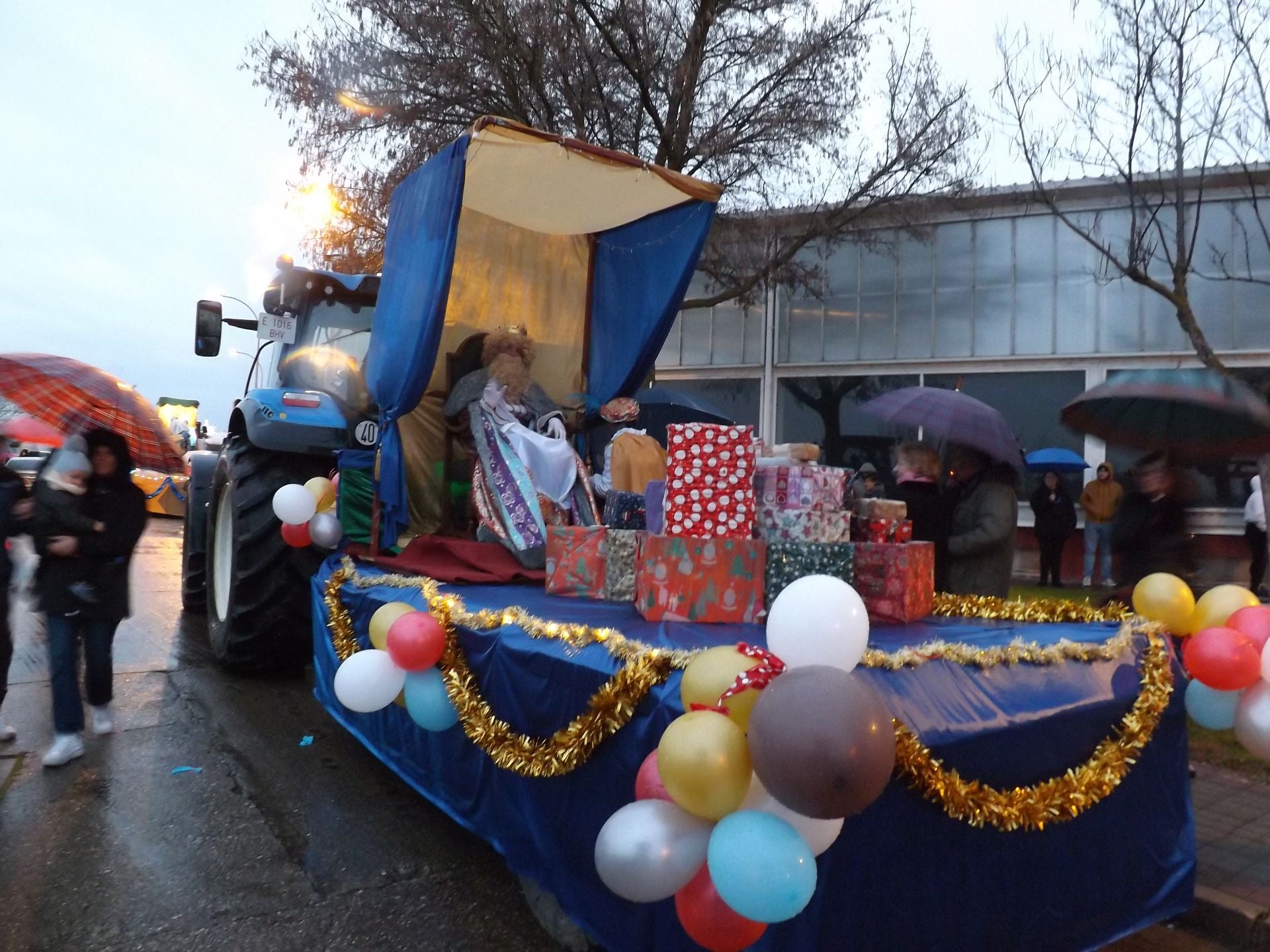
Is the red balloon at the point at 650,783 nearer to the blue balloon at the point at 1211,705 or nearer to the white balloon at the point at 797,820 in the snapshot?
the white balloon at the point at 797,820

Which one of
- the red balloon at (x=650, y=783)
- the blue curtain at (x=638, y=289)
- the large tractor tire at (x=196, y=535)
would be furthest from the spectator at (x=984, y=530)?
the large tractor tire at (x=196, y=535)

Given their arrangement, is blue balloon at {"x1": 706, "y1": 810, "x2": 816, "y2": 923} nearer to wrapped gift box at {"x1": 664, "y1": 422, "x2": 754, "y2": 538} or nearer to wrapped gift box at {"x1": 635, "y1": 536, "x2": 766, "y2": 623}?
wrapped gift box at {"x1": 635, "y1": 536, "x2": 766, "y2": 623}

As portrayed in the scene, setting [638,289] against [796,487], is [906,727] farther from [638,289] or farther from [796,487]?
[638,289]

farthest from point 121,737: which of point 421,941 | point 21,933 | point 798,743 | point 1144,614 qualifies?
point 1144,614

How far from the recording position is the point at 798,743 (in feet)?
5.65

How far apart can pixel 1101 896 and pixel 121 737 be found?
441 centimetres

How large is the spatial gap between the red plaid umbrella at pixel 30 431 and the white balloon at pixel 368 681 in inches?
77.0

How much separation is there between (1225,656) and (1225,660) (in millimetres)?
13

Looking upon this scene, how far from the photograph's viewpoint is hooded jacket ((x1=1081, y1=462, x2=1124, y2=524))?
10.9 meters

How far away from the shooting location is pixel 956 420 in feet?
13.7

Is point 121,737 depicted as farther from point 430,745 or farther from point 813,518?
point 813,518

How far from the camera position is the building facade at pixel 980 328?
11531 mm

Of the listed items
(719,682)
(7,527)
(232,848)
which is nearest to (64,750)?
(7,527)

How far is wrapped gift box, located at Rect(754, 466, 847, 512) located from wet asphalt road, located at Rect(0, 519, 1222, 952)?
166cm
